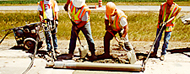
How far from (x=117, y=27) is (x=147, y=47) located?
2167mm

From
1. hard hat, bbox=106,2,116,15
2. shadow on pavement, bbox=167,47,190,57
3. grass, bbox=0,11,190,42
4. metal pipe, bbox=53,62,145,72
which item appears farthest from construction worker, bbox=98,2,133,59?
grass, bbox=0,11,190,42

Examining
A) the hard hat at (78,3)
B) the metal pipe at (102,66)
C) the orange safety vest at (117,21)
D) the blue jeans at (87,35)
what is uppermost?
the hard hat at (78,3)

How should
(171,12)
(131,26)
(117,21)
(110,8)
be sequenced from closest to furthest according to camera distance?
(110,8), (117,21), (171,12), (131,26)

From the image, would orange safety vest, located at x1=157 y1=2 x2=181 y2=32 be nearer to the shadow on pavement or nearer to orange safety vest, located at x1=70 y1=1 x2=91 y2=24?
the shadow on pavement

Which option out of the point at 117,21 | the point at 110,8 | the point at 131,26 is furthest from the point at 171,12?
the point at 131,26

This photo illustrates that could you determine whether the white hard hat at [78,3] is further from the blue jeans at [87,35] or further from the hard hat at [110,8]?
the hard hat at [110,8]

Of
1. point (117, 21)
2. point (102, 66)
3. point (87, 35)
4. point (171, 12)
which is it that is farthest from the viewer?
point (87, 35)

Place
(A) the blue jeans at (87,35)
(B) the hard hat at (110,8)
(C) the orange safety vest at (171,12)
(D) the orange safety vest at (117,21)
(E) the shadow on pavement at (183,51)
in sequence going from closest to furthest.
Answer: (B) the hard hat at (110,8), (D) the orange safety vest at (117,21), (C) the orange safety vest at (171,12), (A) the blue jeans at (87,35), (E) the shadow on pavement at (183,51)

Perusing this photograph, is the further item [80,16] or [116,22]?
[80,16]

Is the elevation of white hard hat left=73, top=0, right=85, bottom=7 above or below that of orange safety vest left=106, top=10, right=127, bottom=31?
above

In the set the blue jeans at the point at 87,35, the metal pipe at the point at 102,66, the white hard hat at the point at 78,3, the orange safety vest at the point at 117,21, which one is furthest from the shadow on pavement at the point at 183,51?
the white hard hat at the point at 78,3

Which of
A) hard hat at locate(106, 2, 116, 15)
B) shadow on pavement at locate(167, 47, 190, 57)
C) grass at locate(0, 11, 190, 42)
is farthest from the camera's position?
grass at locate(0, 11, 190, 42)

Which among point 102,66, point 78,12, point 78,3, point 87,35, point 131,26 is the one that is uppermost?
point 78,3

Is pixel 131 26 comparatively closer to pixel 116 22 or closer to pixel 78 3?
pixel 116 22
